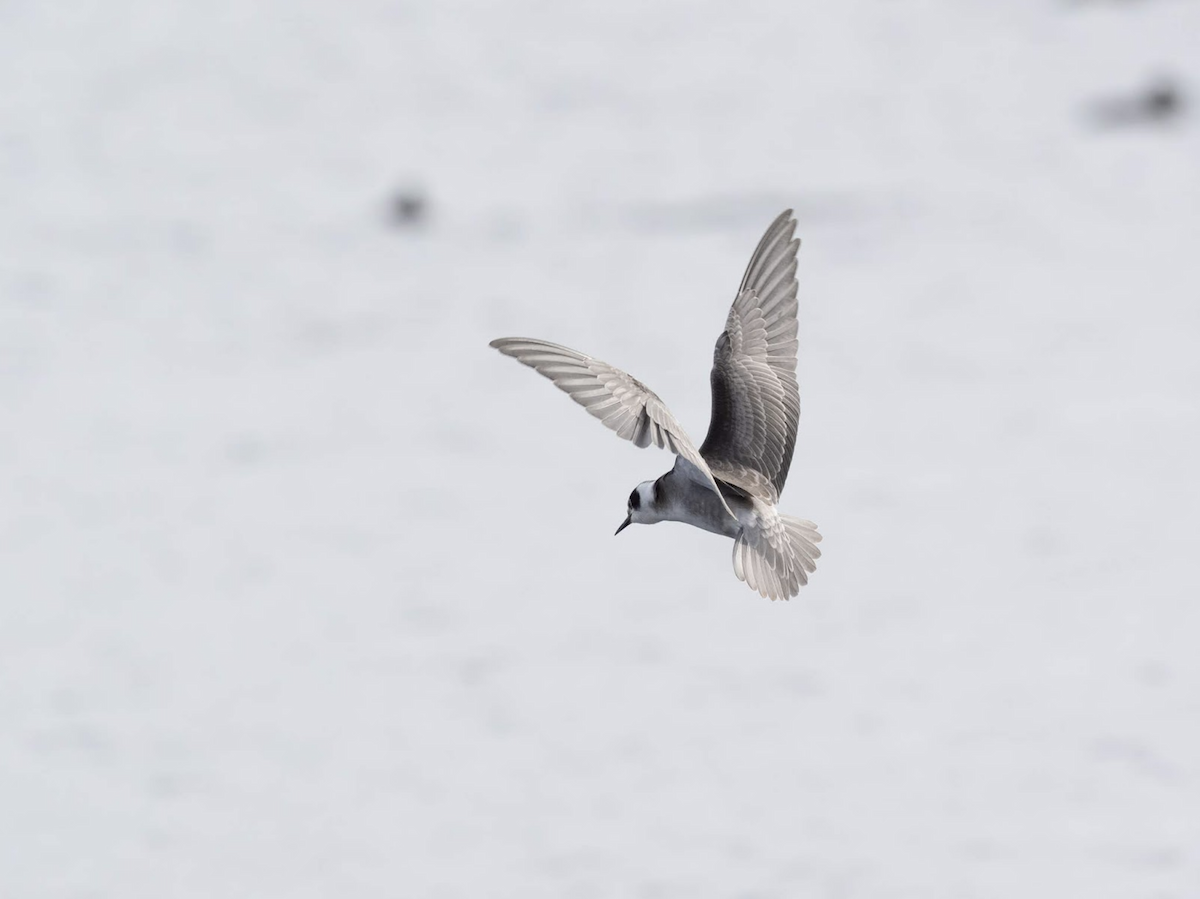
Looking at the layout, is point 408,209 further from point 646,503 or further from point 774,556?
point 774,556

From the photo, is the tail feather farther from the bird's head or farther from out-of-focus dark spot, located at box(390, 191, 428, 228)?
out-of-focus dark spot, located at box(390, 191, 428, 228)

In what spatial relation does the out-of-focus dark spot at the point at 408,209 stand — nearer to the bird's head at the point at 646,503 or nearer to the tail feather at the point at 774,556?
the bird's head at the point at 646,503

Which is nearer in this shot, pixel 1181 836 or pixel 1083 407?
pixel 1181 836

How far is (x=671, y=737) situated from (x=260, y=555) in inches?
159

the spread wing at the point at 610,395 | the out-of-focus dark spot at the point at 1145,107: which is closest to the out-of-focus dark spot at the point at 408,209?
the out-of-focus dark spot at the point at 1145,107

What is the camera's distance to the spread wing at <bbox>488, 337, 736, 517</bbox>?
557 centimetres

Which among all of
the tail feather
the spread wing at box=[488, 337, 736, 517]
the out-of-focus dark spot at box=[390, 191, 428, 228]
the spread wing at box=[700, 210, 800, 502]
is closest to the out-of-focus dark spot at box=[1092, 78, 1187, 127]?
the out-of-focus dark spot at box=[390, 191, 428, 228]

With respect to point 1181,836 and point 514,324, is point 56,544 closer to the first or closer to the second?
point 514,324

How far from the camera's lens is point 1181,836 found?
1378 centimetres

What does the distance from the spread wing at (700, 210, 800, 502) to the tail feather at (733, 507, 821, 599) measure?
7.0 inches

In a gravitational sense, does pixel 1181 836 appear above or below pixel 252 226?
below

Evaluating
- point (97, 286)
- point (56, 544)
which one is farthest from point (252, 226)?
point (56, 544)

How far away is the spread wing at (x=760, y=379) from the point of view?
6688mm

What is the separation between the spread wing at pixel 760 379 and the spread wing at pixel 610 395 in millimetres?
700
